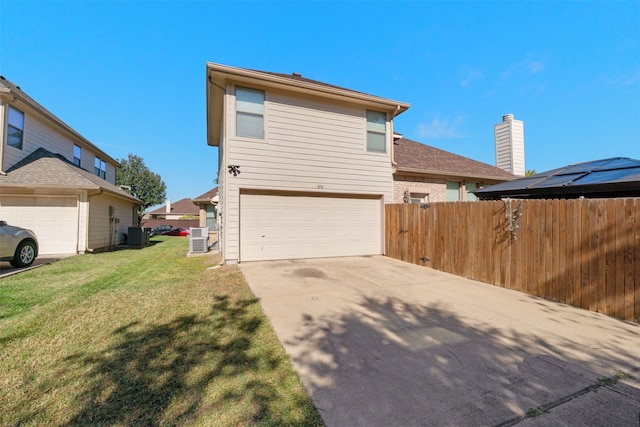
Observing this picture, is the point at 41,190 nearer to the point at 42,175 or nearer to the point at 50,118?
the point at 42,175

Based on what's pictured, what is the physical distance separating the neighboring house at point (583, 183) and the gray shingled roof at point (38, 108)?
16511 mm

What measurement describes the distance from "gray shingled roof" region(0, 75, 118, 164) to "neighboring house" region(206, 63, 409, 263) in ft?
23.1

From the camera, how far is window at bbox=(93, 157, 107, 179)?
54.3ft

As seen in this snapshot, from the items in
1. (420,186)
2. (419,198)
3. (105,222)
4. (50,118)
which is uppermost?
(50,118)

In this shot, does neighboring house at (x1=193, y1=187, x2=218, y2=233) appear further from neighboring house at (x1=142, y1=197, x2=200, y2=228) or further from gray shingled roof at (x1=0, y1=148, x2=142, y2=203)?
neighboring house at (x1=142, y1=197, x2=200, y2=228)

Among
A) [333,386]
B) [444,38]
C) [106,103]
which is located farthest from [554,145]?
[106,103]

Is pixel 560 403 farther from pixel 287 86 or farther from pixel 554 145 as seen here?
pixel 554 145

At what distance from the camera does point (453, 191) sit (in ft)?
39.4

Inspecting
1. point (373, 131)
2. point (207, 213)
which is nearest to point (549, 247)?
point (373, 131)

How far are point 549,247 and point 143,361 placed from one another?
6.56m

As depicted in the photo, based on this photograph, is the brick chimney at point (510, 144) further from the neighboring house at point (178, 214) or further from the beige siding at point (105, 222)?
the neighboring house at point (178, 214)

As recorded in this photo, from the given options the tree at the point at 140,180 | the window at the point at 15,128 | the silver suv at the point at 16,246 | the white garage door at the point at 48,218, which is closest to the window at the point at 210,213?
the white garage door at the point at 48,218

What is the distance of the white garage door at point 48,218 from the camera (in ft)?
31.2

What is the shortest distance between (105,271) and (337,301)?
6.45 m
